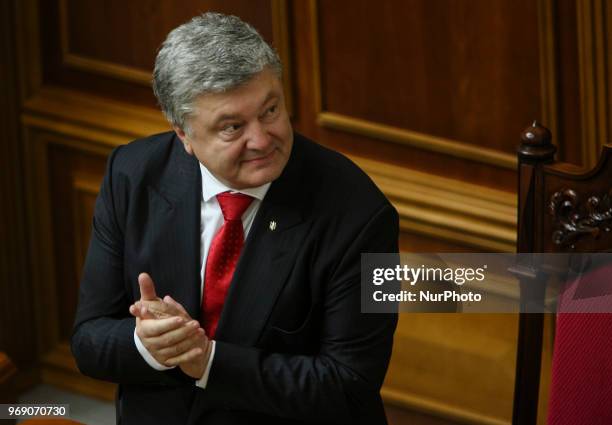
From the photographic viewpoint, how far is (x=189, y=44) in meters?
2.27

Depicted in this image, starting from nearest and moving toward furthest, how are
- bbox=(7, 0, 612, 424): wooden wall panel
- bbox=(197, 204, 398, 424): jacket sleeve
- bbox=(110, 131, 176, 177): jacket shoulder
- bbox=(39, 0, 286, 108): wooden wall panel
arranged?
1. bbox=(197, 204, 398, 424): jacket sleeve
2. bbox=(110, 131, 176, 177): jacket shoulder
3. bbox=(7, 0, 612, 424): wooden wall panel
4. bbox=(39, 0, 286, 108): wooden wall panel

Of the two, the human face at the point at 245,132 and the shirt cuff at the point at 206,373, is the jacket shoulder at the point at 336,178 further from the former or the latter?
the shirt cuff at the point at 206,373

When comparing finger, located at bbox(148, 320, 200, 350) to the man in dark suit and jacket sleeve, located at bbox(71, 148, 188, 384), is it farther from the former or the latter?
jacket sleeve, located at bbox(71, 148, 188, 384)

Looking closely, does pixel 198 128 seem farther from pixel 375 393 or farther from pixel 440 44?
pixel 440 44

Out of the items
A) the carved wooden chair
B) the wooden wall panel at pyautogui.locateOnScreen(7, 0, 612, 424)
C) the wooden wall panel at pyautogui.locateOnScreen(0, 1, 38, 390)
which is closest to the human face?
the carved wooden chair

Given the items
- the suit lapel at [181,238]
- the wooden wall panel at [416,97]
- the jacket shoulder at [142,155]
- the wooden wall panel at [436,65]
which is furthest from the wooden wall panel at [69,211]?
the suit lapel at [181,238]

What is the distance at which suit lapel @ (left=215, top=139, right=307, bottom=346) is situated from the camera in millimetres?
2439

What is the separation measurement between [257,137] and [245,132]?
0.03m

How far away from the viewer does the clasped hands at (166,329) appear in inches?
89.8

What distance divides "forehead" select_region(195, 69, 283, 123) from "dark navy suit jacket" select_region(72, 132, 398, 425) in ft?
0.78

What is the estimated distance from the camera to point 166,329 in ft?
7.47

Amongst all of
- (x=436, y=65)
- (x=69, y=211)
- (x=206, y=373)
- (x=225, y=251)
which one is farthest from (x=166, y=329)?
(x=69, y=211)

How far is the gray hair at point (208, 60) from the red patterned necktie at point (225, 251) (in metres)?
0.23

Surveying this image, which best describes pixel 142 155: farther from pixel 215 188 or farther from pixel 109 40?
pixel 109 40
